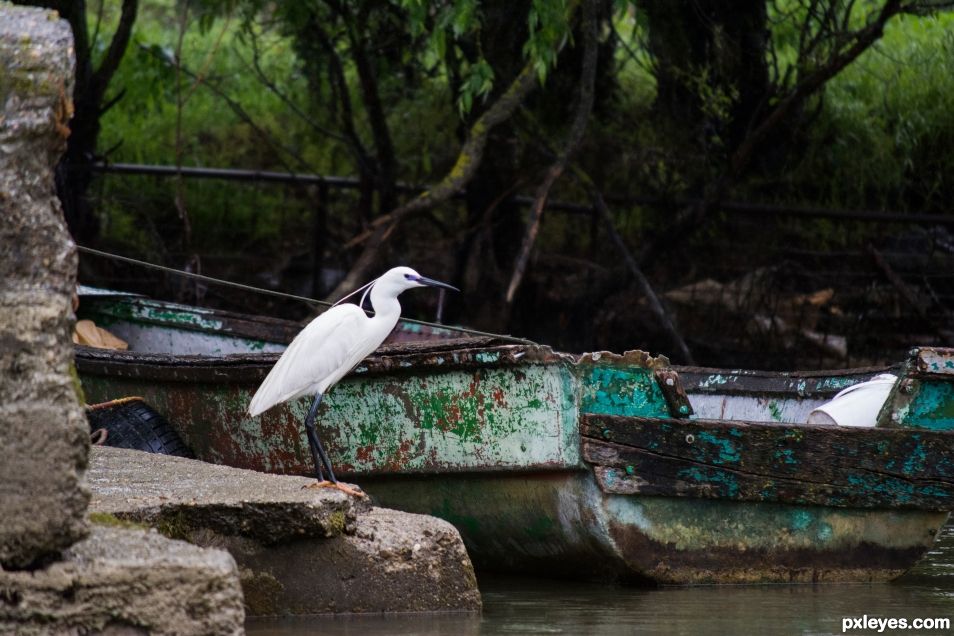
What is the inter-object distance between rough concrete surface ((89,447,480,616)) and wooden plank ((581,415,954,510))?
91 centimetres

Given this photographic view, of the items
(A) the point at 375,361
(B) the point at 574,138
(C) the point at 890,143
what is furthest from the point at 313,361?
(C) the point at 890,143

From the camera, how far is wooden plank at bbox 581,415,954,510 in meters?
5.46

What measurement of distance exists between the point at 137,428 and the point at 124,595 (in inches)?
151

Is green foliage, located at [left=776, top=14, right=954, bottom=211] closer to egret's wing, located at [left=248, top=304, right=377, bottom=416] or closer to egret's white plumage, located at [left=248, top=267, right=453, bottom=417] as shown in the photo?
egret's white plumage, located at [left=248, top=267, right=453, bottom=417]

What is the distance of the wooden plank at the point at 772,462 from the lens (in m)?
5.46

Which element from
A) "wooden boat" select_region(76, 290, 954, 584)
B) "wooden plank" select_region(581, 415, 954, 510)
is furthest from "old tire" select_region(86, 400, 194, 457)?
"wooden plank" select_region(581, 415, 954, 510)

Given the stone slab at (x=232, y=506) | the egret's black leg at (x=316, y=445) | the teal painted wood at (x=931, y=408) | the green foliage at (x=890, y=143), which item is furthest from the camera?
the green foliage at (x=890, y=143)

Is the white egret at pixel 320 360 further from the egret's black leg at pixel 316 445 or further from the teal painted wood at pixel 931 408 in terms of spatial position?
the teal painted wood at pixel 931 408

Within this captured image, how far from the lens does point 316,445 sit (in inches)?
229

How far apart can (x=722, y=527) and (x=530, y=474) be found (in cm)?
86

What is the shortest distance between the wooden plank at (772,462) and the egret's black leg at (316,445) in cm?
112

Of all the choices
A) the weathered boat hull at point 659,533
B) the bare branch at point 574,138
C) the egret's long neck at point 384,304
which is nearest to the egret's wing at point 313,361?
the egret's long neck at point 384,304

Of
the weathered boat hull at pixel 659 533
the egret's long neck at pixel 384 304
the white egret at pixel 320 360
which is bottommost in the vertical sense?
the weathered boat hull at pixel 659 533

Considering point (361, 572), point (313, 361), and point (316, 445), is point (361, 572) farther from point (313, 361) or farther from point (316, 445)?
point (313, 361)
